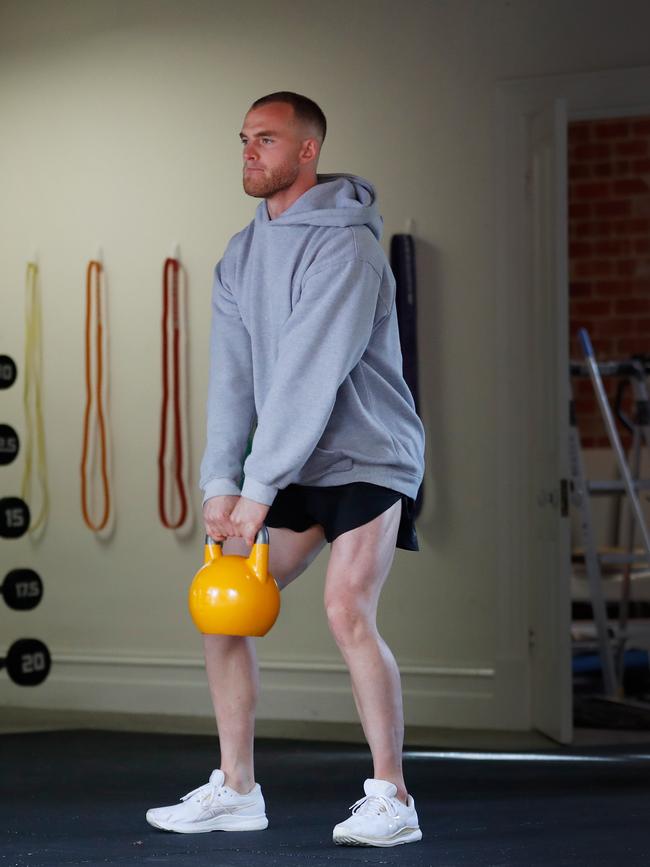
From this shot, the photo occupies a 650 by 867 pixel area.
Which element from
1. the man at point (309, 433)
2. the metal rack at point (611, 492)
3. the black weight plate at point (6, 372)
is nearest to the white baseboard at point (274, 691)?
the metal rack at point (611, 492)

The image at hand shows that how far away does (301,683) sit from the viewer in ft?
12.6

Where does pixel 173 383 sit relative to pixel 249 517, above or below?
above

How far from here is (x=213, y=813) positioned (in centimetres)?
218

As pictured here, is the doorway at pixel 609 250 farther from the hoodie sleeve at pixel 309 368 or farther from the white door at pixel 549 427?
the hoodie sleeve at pixel 309 368

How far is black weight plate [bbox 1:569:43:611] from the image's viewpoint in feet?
10.1

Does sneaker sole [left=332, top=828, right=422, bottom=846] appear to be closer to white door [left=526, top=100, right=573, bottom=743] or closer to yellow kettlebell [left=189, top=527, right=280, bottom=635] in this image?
yellow kettlebell [left=189, top=527, right=280, bottom=635]

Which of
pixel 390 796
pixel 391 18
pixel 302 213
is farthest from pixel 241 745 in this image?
pixel 391 18

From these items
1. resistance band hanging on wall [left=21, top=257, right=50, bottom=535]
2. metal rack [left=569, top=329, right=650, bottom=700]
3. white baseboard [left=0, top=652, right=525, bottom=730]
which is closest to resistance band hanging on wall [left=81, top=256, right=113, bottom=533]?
resistance band hanging on wall [left=21, top=257, right=50, bottom=535]

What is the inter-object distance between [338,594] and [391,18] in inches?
94.4

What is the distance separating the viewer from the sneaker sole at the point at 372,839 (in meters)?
2.03

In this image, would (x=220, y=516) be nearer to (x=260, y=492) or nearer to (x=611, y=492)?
(x=260, y=492)

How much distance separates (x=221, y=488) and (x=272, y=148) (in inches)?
25.6

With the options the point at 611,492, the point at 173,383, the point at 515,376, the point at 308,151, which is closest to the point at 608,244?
the point at 611,492

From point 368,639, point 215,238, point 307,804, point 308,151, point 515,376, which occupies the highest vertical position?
point 215,238
